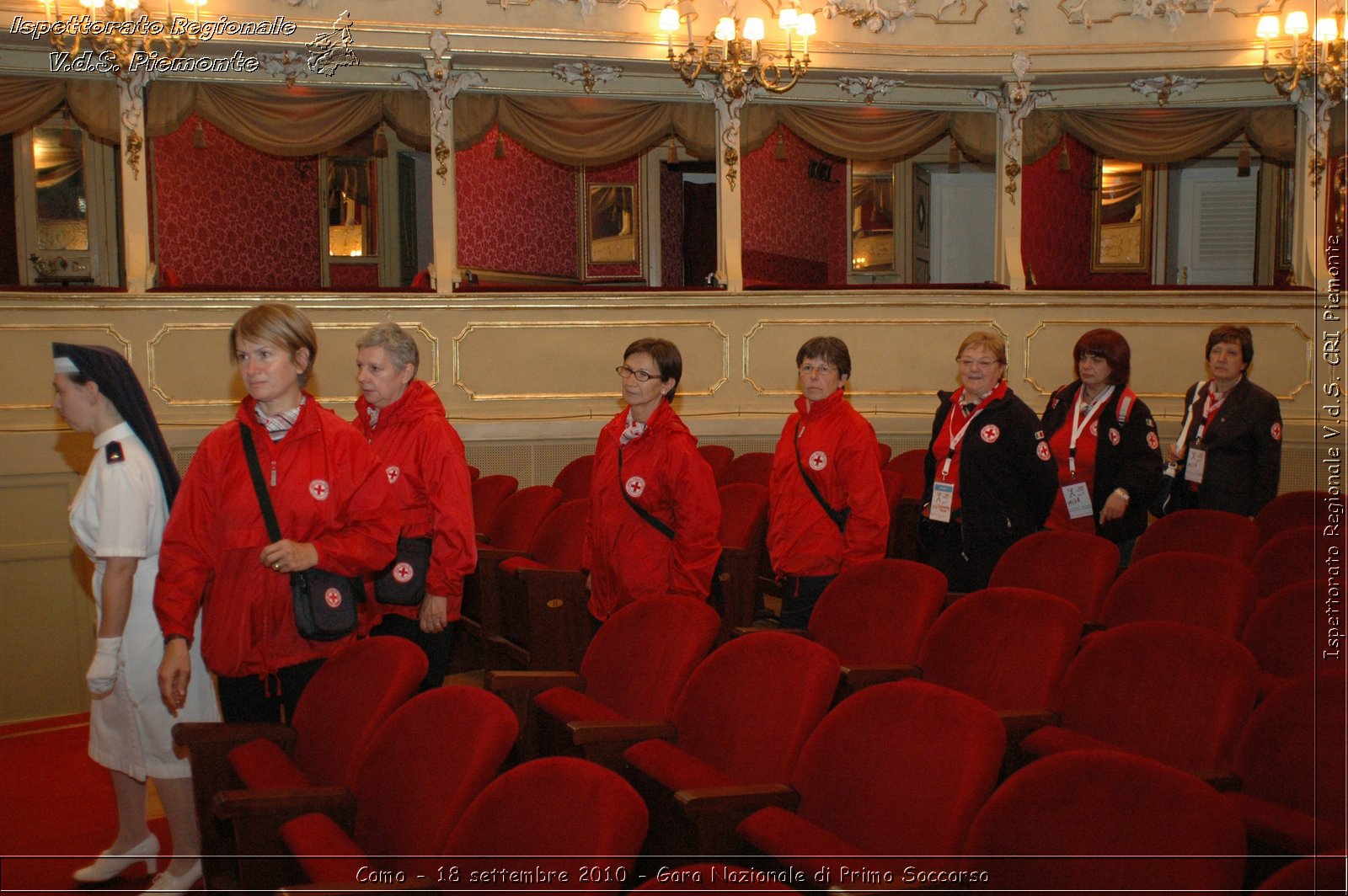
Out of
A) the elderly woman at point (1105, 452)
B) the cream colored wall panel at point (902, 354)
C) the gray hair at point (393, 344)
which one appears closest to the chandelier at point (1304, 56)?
the cream colored wall panel at point (902, 354)

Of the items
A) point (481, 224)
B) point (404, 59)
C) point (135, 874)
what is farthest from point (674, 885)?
point (481, 224)

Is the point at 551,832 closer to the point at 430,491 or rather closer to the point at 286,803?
the point at 286,803

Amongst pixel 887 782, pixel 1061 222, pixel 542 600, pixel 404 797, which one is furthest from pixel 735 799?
pixel 1061 222

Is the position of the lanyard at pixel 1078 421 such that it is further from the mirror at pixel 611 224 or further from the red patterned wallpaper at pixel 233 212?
the mirror at pixel 611 224

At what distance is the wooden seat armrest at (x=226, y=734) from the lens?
2.42m

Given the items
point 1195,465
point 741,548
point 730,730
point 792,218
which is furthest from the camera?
point 792,218

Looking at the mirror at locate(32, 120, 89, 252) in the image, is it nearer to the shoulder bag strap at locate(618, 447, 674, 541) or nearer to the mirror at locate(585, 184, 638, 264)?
the mirror at locate(585, 184, 638, 264)

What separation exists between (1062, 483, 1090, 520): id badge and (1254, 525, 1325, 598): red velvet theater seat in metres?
0.59

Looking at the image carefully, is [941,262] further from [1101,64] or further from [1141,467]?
[1141,467]

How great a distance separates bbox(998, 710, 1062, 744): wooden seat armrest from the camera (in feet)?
7.74

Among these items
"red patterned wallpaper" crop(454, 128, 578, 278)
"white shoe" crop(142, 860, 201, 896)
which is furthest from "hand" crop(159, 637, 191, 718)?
"red patterned wallpaper" crop(454, 128, 578, 278)

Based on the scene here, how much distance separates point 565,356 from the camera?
23.7 feet

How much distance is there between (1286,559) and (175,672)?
136 inches

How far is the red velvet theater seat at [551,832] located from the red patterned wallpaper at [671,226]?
8612mm
